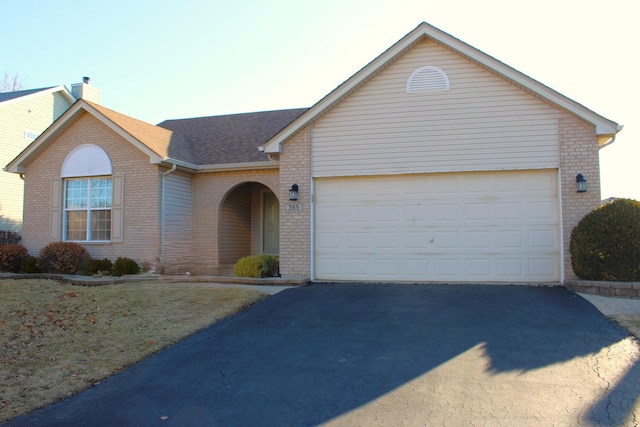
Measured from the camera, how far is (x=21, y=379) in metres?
5.96

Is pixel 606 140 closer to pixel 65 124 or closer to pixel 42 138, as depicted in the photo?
pixel 65 124

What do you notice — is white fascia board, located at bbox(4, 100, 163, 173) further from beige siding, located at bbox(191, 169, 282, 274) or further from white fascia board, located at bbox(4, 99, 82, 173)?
beige siding, located at bbox(191, 169, 282, 274)

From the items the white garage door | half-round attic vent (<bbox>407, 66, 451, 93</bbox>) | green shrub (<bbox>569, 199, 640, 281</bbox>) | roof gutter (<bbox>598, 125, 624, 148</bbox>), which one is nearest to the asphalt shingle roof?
the white garage door

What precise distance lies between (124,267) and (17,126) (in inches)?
505

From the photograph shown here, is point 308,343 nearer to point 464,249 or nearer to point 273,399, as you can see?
point 273,399

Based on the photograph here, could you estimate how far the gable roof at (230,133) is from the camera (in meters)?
16.4

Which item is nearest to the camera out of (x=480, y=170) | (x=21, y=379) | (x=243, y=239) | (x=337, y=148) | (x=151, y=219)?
(x=21, y=379)

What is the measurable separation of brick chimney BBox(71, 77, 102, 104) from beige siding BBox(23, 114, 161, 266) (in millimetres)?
7863

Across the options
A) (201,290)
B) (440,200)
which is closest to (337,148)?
(440,200)

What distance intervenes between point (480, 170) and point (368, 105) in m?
3.03

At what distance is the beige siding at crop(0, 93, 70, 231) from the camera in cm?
2188

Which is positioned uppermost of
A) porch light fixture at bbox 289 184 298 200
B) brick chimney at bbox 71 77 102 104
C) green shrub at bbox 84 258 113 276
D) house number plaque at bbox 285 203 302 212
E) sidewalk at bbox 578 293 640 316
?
brick chimney at bbox 71 77 102 104

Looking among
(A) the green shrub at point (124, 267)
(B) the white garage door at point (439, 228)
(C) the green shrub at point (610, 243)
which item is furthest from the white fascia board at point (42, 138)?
(C) the green shrub at point (610, 243)

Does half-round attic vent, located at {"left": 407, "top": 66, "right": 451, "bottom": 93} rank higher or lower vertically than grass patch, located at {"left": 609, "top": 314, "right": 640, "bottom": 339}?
higher
